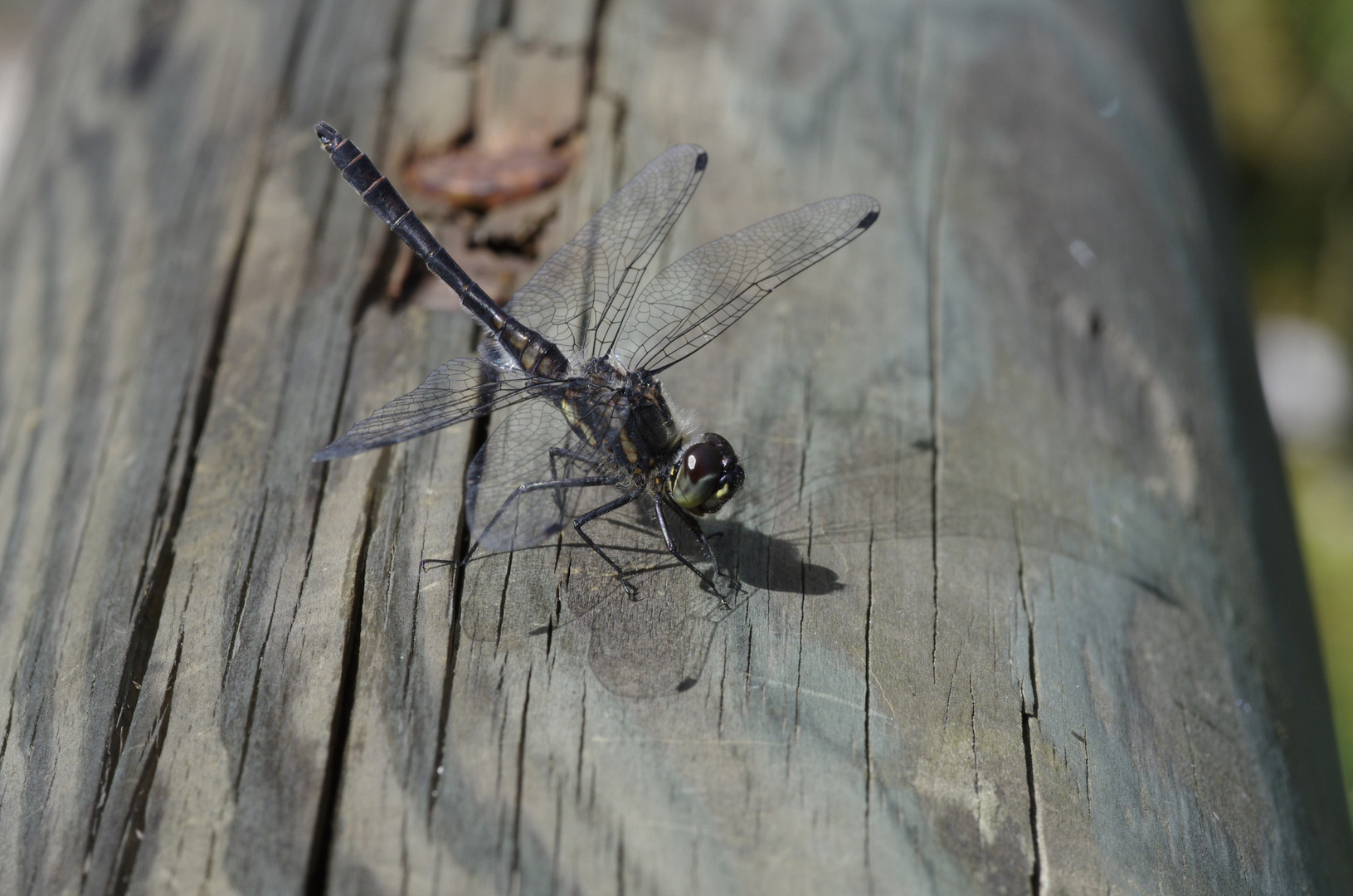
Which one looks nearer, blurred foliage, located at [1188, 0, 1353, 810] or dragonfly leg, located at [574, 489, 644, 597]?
dragonfly leg, located at [574, 489, 644, 597]

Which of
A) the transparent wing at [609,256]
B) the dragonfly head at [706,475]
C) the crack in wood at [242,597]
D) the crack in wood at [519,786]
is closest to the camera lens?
the crack in wood at [519,786]

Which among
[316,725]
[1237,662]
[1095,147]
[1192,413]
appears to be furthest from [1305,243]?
[316,725]

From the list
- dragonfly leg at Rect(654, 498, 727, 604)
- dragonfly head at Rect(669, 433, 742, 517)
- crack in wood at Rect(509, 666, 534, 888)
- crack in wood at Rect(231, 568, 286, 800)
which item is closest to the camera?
crack in wood at Rect(509, 666, 534, 888)

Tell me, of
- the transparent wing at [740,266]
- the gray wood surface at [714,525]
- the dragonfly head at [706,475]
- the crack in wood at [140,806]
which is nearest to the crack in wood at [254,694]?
the gray wood surface at [714,525]

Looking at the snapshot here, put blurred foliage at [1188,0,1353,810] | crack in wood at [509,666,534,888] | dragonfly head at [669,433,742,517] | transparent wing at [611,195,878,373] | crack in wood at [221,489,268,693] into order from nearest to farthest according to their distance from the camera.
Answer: crack in wood at [509,666,534,888] → crack in wood at [221,489,268,693] → dragonfly head at [669,433,742,517] → transparent wing at [611,195,878,373] → blurred foliage at [1188,0,1353,810]

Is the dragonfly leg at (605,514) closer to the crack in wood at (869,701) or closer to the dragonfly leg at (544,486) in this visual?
the dragonfly leg at (544,486)

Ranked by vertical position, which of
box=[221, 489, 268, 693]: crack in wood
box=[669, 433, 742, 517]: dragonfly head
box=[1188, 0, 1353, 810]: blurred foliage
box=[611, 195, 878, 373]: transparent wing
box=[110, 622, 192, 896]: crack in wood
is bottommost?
box=[110, 622, 192, 896]: crack in wood

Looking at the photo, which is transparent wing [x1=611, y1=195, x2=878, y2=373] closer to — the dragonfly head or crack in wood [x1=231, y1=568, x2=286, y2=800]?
the dragonfly head

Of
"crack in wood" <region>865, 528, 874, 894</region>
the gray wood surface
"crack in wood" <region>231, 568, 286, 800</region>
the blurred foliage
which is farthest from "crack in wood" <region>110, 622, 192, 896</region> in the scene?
the blurred foliage
